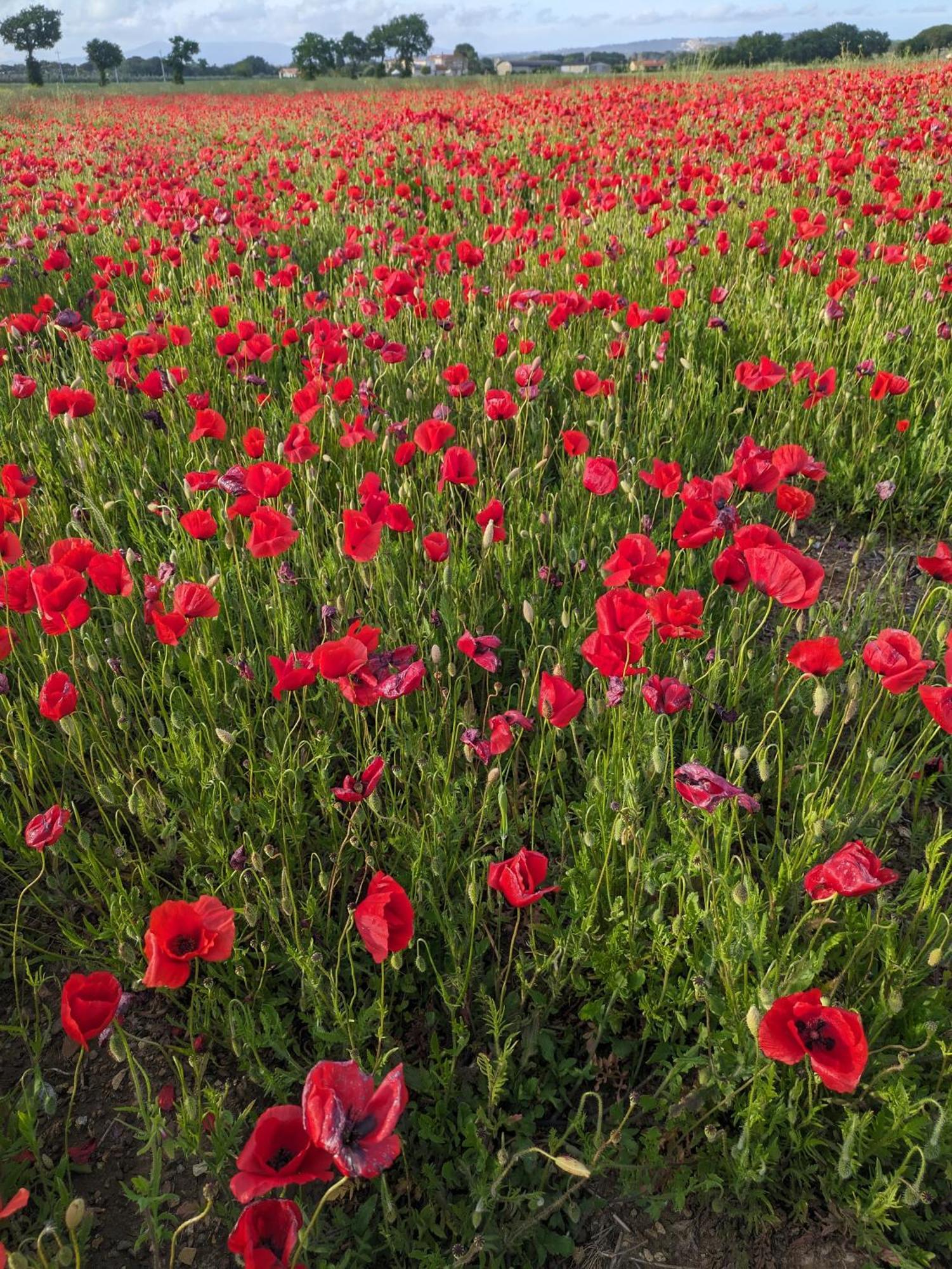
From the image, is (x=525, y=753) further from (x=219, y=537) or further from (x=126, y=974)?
(x=219, y=537)

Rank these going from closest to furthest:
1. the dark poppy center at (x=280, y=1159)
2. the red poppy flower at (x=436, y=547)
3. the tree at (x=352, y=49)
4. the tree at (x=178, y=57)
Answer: the dark poppy center at (x=280, y=1159) → the red poppy flower at (x=436, y=547) → the tree at (x=178, y=57) → the tree at (x=352, y=49)

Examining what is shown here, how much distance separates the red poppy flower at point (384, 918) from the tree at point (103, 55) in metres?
75.8

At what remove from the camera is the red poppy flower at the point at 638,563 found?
197 cm

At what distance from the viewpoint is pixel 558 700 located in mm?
1771

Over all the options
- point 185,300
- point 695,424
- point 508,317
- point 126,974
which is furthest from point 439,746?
point 185,300

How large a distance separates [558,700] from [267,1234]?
106 centimetres

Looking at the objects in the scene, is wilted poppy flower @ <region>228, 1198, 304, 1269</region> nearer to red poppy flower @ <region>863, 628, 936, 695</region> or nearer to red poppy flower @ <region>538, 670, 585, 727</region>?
red poppy flower @ <region>538, 670, 585, 727</region>

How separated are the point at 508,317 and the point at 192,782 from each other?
12.3ft

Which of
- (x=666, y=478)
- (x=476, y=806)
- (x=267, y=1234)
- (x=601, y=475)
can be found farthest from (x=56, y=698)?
(x=666, y=478)

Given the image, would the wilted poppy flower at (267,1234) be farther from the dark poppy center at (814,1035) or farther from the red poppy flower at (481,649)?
the red poppy flower at (481,649)

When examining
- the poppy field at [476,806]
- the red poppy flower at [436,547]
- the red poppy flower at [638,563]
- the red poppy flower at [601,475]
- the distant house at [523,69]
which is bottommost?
the poppy field at [476,806]

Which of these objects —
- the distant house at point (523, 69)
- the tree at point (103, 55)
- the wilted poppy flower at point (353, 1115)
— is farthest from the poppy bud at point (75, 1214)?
the tree at point (103, 55)

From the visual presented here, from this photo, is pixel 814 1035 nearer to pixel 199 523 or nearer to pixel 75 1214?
pixel 75 1214

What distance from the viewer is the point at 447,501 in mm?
3352
